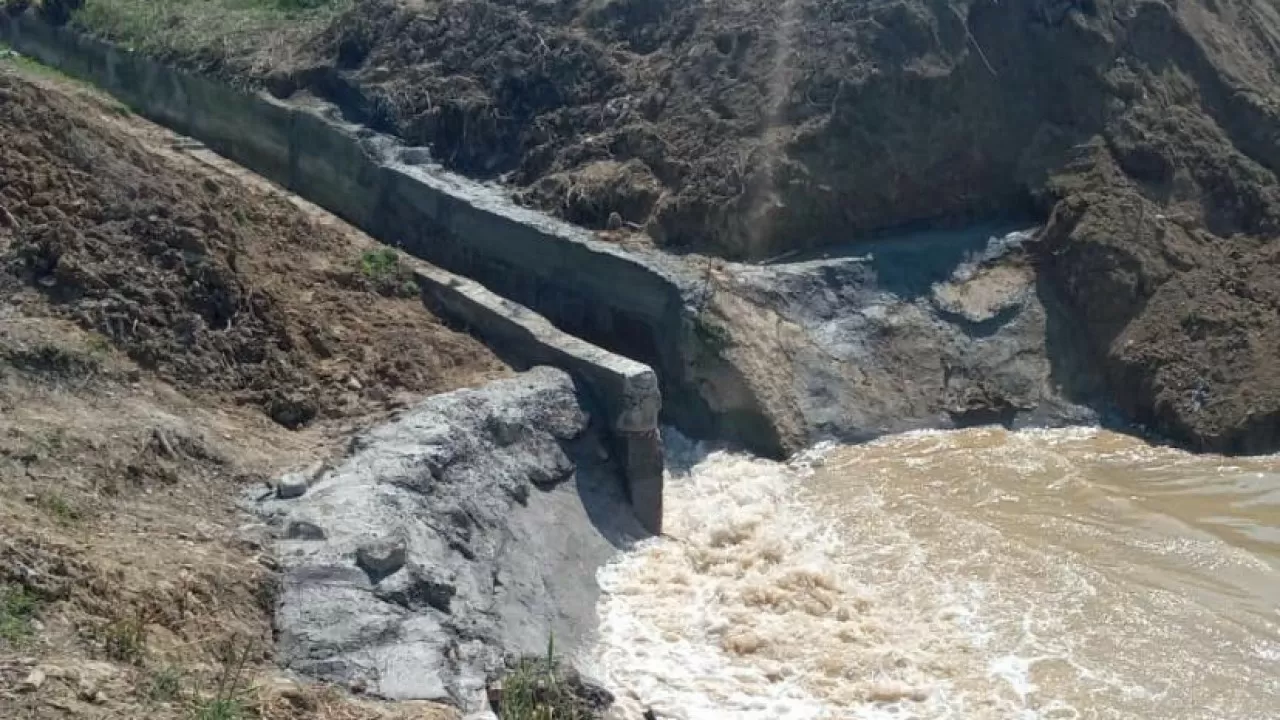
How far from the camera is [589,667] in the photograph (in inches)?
408

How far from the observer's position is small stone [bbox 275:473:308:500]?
10.4 metres

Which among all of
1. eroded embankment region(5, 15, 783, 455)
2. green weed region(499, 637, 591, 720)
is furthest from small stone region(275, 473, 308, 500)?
eroded embankment region(5, 15, 783, 455)

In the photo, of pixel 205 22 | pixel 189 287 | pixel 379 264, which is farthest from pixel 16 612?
pixel 205 22

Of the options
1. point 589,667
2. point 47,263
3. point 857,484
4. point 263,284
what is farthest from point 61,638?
point 857,484

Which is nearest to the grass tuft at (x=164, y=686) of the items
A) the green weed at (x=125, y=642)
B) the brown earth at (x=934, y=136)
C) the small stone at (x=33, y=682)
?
→ the green weed at (x=125, y=642)

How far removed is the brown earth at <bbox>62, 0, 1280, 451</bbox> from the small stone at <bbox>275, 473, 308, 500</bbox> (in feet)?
18.5

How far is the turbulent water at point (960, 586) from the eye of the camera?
1021 cm

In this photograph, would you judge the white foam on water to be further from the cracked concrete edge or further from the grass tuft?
the grass tuft

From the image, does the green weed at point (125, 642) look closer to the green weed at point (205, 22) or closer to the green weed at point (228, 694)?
the green weed at point (228, 694)

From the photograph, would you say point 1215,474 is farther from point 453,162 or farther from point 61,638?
point 61,638

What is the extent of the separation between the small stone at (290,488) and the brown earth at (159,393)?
21 cm

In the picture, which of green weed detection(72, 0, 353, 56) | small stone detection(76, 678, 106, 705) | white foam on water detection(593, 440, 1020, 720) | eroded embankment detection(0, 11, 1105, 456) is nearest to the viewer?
small stone detection(76, 678, 106, 705)

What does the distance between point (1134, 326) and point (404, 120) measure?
24.7 feet

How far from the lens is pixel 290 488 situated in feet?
34.1
